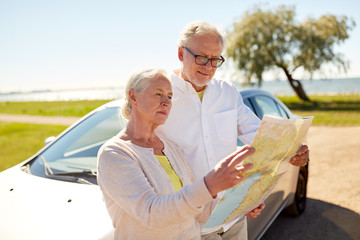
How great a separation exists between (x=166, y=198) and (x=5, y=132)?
13.9 m

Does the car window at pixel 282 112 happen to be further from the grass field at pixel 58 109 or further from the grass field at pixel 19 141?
the grass field at pixel 58 109

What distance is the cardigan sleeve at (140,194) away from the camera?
1.15 metres

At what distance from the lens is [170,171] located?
1570mm

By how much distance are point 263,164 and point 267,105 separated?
2.83m

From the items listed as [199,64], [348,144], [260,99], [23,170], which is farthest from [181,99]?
[348,144]

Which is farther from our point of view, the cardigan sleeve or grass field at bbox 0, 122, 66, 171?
grass field at bbox 0, 122, 66, 171

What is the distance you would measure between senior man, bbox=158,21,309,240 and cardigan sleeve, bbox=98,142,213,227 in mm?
650

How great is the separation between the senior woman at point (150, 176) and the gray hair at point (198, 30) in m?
0.53

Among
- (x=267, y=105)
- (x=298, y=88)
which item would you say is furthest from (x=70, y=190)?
(x=298, y=88)

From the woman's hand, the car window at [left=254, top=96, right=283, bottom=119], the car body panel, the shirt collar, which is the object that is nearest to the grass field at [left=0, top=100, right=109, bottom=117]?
the car window at [left=254, top=96, right=283, bottom=119]

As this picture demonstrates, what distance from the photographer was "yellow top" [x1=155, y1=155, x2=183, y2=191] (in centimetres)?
155

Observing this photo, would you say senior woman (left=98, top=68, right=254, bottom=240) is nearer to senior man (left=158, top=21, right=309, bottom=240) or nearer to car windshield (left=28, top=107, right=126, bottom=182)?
senior man (left=158, top=21, right=309, bottom=240)

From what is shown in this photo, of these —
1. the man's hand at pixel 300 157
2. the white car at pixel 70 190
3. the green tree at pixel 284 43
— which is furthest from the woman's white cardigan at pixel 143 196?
the green tree at pixel 284 43

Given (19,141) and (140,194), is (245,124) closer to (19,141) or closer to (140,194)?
(140,194)
